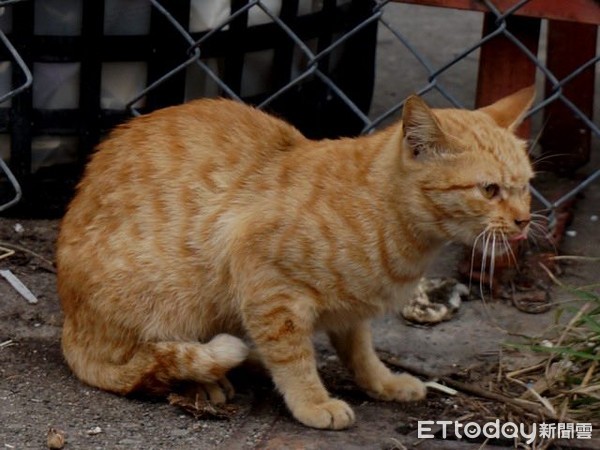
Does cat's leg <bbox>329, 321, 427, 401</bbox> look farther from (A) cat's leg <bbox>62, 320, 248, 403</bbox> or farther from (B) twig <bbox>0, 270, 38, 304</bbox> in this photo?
(B) twig <bbox>0, 270, 38, 304</bbox>

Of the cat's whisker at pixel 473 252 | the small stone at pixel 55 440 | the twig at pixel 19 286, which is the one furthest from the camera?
the twig at pixel 19 286

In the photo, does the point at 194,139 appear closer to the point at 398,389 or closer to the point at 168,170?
the point at 168,170

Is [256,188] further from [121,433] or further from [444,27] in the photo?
[444,27]

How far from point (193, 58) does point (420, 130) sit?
0.92m

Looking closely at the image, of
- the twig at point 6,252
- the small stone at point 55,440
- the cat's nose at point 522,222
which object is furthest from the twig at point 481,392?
the twig at point 6,252

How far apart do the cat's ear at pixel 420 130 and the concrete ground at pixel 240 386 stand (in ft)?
2.10

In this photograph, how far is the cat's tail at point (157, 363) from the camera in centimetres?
292

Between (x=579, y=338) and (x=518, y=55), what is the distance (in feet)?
2.67

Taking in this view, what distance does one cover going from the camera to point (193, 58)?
3508mm

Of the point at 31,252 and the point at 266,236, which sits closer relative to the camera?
the point at 266,236

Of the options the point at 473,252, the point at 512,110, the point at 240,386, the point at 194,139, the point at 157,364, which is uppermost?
the point at 512,110

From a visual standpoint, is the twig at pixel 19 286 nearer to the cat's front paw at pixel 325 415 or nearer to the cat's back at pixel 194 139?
the cat's back at pixel 194 139

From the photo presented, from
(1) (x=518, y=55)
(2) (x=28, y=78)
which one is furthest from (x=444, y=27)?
(2) (x=28, y=78)

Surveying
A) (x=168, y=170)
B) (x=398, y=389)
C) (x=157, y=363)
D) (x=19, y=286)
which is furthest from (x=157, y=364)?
(x=19, y=286)
